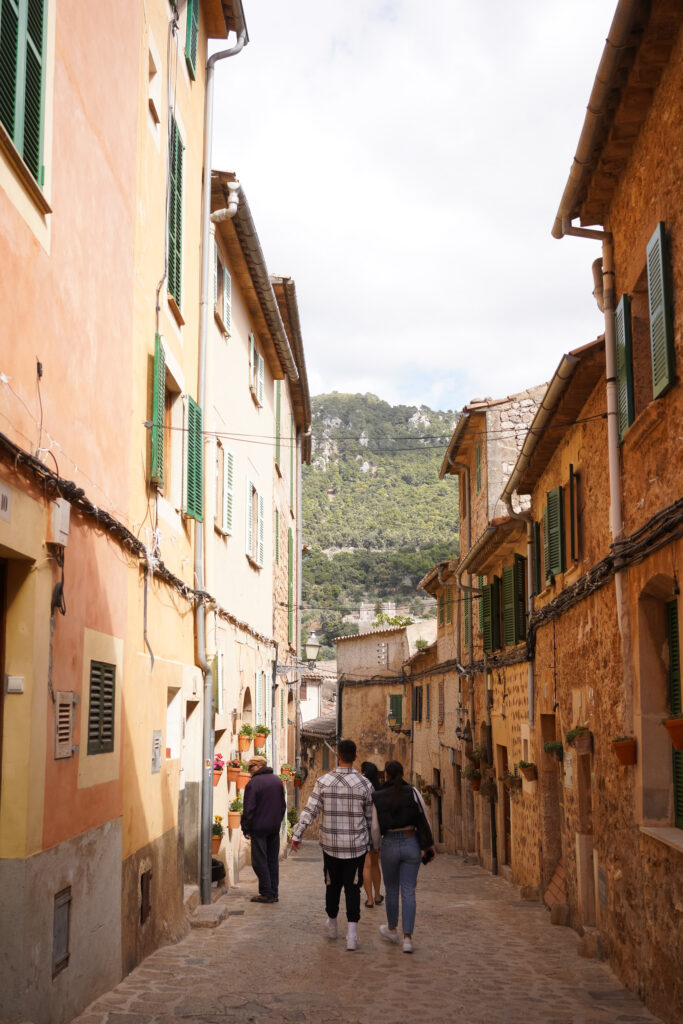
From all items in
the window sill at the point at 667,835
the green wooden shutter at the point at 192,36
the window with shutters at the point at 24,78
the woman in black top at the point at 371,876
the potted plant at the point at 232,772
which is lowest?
the woman in black top at the point at 371,876

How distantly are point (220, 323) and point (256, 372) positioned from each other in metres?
4.20

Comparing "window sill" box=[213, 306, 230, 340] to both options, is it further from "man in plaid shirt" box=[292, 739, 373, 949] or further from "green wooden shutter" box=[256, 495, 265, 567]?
"man in plaid shirt" box=[292, 739, 373, 949]


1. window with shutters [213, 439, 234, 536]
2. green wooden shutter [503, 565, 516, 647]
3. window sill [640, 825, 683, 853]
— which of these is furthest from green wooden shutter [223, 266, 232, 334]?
window sill [640, 825, 683, 853]

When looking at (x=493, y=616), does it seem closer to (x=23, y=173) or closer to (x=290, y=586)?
(x=290, y=586)

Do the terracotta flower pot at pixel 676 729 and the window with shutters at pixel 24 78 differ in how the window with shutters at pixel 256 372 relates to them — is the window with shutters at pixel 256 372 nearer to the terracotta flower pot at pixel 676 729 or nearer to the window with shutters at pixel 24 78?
the window with shutters at pixel 24 78

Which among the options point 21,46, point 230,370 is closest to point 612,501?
point 21,46

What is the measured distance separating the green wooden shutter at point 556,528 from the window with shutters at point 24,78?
795 cm

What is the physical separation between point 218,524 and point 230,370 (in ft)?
8.00

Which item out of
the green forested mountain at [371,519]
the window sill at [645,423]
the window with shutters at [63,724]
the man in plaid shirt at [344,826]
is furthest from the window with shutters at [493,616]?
the green forested mountain at [371,519]

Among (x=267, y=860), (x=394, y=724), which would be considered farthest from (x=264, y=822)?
(x=394, y=724)

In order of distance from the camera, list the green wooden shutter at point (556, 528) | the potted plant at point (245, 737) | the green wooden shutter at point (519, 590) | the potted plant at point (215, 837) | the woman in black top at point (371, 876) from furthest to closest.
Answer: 1. the green wooden shutter at point (519, 590)
2. the potted plant at point (245, 737)
3. the potted plant at point (215, 837)
4. the green wooden shutter at point (556, 528)
5. the woman in black top at point (371, 876)

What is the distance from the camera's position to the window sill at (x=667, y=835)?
6871 mm

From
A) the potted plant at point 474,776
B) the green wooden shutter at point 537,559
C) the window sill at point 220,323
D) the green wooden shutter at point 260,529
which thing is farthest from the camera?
the potted plant at point 474,776

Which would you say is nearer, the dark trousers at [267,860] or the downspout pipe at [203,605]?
the downspout pipe at [203,605]
